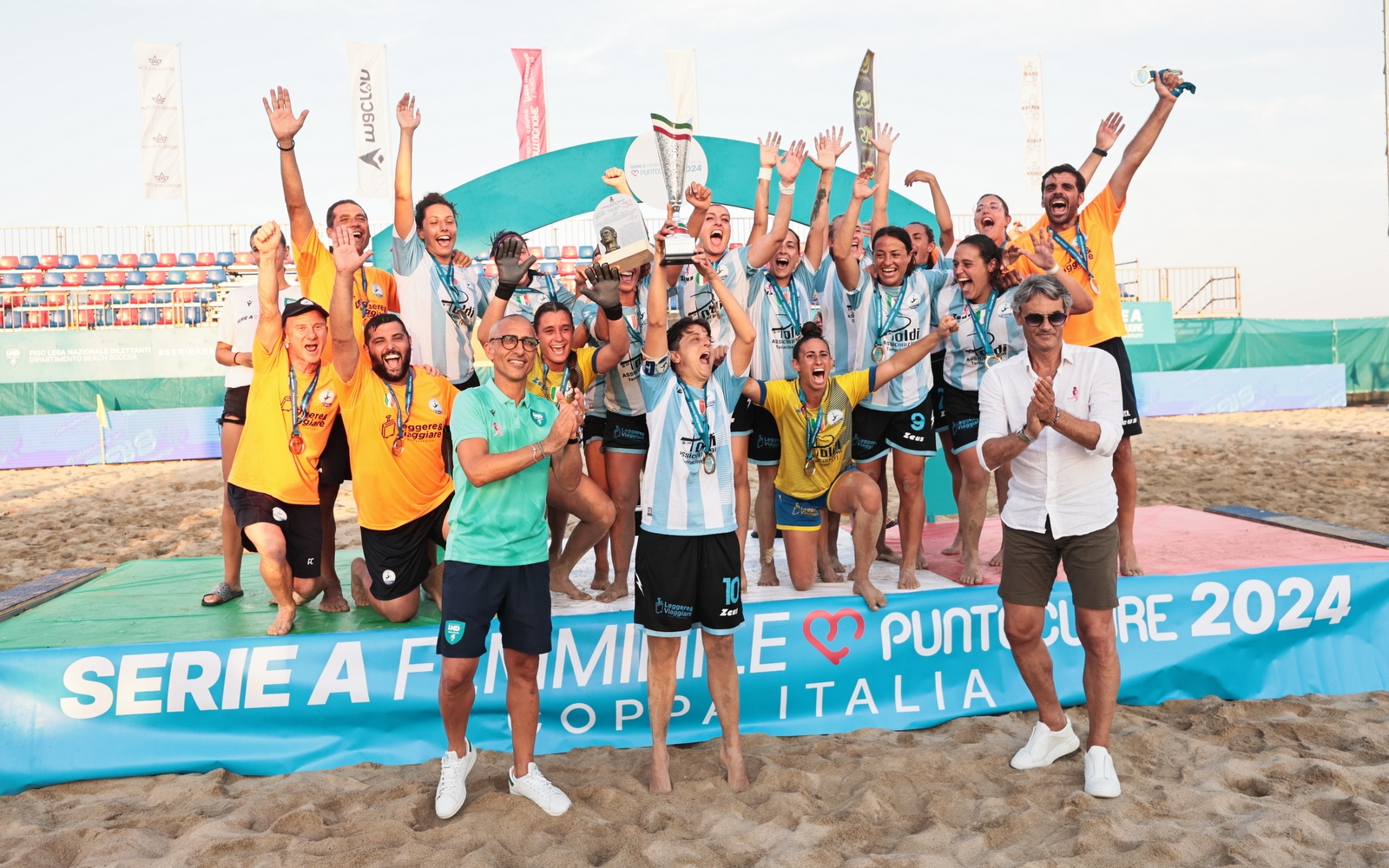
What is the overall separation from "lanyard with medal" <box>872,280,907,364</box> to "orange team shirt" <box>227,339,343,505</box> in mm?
2711

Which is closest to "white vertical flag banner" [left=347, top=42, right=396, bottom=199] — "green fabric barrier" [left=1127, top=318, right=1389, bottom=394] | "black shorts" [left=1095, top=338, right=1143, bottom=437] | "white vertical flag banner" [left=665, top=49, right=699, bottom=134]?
"white vertical flag banner" [left=665, top=49, right=699, bottom=134]

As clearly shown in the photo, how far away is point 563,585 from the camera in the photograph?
4.54 metres

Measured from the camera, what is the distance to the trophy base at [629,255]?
3.63 meters

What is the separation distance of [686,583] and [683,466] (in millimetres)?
432

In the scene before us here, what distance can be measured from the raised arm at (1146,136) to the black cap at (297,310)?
3.86m

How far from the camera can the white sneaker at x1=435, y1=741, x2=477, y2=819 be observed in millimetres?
3205

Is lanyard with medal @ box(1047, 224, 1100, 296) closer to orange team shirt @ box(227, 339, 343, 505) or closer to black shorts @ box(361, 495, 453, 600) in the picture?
black shorts @ box(361, 495, 453, 600)

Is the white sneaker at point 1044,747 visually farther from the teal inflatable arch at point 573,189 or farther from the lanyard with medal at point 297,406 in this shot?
the teal inflatable arch at point 573,189

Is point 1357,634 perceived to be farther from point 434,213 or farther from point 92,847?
point 92,847

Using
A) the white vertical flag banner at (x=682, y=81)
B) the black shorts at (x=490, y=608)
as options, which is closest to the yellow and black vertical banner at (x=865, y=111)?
the black shorts at (x=490, y=608)

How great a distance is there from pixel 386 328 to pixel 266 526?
1.06m

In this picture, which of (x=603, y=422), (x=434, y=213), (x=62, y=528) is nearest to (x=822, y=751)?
(x=603, y=422)

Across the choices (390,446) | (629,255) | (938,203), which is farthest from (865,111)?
(390,446)

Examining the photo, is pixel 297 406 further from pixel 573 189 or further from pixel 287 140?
pixel 573 189
